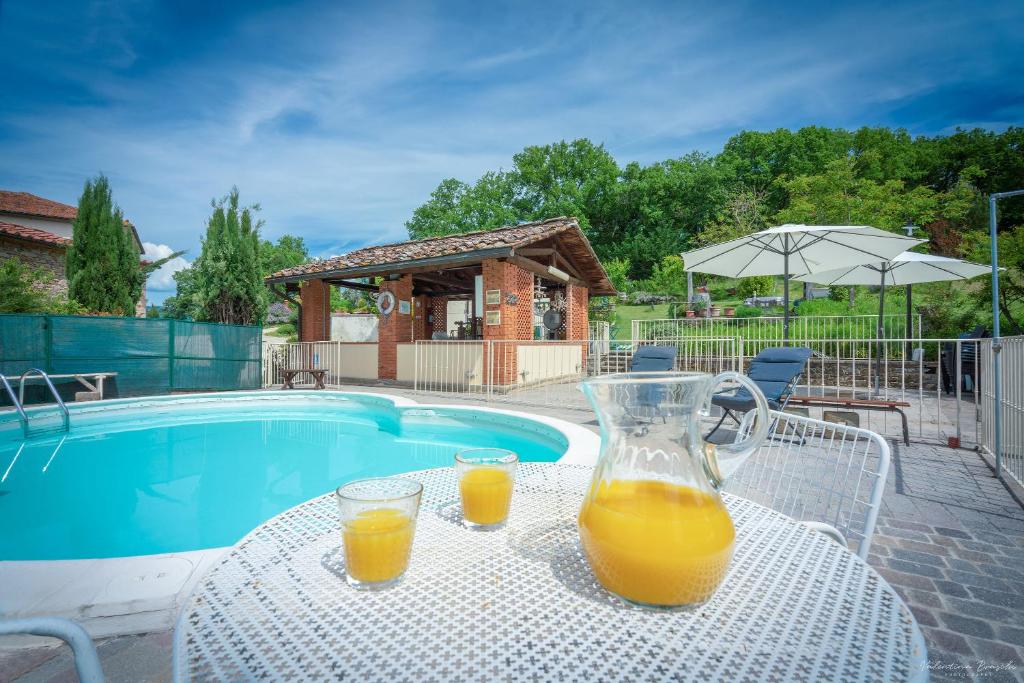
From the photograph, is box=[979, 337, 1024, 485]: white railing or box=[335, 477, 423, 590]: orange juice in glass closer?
box=[335, 477, 423, 590]: orange juice in glass

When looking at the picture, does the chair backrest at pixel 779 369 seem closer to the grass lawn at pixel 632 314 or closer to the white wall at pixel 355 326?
the grass lawn at pixel 632 314

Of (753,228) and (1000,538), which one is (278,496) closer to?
(1000,538)

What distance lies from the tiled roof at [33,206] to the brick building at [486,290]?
38.8 feet

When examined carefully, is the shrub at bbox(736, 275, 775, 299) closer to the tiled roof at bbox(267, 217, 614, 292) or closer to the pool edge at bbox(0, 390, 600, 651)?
the tiled roof at bbox(267, 217, 614, 292)

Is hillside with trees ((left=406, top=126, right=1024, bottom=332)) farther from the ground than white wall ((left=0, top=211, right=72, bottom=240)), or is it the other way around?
hillside with trees ((left=406, top=126, right=1024, bottom=332))

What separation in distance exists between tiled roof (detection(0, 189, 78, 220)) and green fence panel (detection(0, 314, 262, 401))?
11728 millimetres

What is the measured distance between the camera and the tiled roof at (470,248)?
31.5 feet

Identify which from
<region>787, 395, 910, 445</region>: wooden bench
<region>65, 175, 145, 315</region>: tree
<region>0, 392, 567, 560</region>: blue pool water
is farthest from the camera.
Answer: <region>65, 175, 145, 315</region>: tree

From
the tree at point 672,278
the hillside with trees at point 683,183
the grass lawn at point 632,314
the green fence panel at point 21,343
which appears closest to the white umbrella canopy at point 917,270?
the grass lawn at point 632,314

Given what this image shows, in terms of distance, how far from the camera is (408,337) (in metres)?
11.1

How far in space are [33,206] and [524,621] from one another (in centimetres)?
2627

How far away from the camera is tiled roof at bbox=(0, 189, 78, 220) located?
16.2 m

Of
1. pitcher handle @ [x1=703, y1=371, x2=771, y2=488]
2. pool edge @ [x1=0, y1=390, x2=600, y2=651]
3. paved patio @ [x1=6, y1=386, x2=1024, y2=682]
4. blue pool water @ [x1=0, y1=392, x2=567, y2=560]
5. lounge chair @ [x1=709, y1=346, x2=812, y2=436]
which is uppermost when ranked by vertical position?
pitcher handle @ [x1=703, y1=371, x2=771, y2=488]

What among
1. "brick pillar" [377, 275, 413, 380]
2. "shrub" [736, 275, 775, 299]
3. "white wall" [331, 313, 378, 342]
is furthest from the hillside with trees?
"brick pillar" [377, 275, 413, 380]
